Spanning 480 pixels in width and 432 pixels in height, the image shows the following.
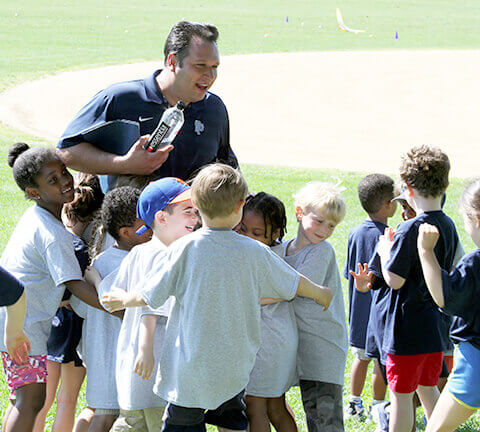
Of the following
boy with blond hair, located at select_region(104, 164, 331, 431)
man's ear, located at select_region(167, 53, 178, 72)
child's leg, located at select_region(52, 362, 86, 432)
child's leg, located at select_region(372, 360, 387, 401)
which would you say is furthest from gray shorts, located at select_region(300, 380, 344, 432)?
man's ear, located at select_region(167, 53, 178, 72)

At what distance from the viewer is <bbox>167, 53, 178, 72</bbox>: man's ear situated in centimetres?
427

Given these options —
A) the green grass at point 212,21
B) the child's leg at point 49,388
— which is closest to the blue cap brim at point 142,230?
the child's leg at point 49,388

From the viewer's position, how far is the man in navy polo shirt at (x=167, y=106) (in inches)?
164

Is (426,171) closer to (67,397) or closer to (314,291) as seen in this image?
(314,291)

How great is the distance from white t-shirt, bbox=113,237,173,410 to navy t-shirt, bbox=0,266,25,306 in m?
0.53

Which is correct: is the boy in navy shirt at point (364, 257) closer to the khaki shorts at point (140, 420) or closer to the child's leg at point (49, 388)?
the khaki shorts at point (140, 420)

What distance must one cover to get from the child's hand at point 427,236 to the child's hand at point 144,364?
141cm

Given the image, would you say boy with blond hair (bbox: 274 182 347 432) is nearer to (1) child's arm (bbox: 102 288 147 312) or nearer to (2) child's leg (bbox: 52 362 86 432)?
(1) child's arm (bbox: 102 288 147 312)

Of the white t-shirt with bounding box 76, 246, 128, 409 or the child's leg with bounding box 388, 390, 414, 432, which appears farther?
the child's leg with bounding box 388, 390, 414, 432

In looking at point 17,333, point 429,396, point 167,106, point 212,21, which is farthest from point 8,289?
point 212,21

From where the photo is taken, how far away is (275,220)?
397 cm

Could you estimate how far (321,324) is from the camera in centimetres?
396

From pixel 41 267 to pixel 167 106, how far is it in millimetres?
1140

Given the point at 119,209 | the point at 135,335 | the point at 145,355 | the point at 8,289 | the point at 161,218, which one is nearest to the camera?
the point at 8,289
